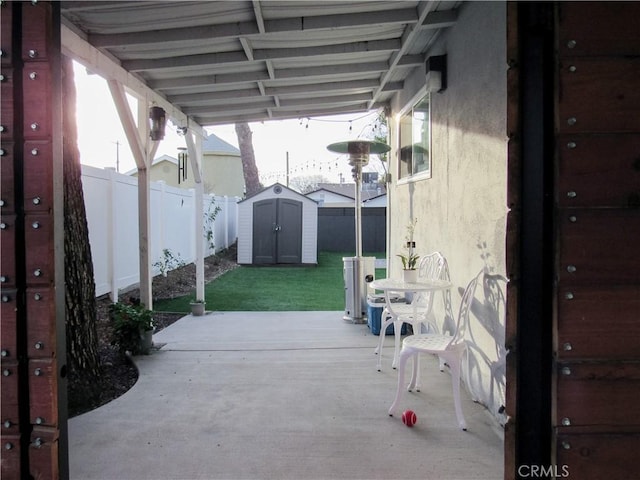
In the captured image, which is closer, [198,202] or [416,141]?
[416,141]

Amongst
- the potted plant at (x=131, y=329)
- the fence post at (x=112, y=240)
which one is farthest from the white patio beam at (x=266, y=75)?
the fence post at (x=112, y=240)

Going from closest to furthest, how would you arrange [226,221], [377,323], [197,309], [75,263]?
[75,263] → [377,323] → [197,309] → [226,221]

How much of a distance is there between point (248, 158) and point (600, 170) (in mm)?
13595

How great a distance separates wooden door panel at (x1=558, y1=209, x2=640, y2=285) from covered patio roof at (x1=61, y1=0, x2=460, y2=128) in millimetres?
2362

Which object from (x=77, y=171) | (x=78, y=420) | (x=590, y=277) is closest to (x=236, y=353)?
(x=78, y=420)

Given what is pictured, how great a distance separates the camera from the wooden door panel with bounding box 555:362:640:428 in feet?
3.66

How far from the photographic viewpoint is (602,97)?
1107mm

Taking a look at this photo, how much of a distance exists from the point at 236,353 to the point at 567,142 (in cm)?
363

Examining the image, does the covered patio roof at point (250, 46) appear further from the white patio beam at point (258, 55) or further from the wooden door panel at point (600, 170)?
the wooden door panel at point (600, 170)

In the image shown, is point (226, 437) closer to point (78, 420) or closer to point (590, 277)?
point (78, 420)

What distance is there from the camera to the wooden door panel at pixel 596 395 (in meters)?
1.12

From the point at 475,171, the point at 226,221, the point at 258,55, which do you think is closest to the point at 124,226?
the point at 258,55

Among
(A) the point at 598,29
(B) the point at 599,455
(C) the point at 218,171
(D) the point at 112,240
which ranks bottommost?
(B) the point at 599,455

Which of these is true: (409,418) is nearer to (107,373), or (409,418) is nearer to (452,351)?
(452,351)
